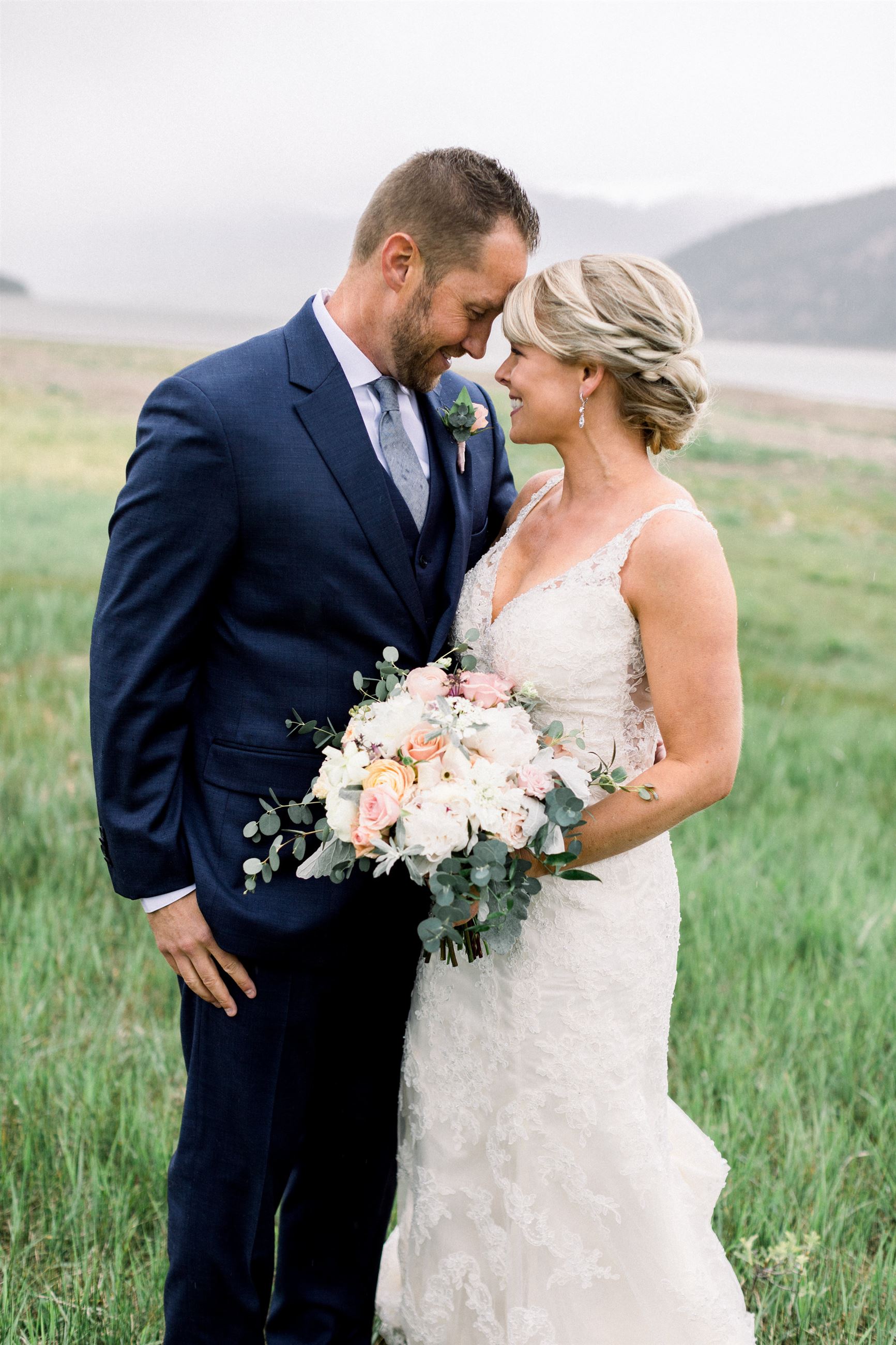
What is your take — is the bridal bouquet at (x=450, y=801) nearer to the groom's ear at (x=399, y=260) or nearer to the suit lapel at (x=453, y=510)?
the suit lapel at (x=453, y=510)

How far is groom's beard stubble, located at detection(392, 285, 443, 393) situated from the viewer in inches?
91.4

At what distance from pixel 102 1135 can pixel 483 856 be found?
1931 mm

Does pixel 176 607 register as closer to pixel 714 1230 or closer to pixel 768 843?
pixel 714 1230

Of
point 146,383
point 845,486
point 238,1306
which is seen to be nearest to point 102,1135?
point 238,1306

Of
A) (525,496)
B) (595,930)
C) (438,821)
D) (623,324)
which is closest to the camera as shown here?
(438,821)

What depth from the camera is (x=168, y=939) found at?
2.28 metres

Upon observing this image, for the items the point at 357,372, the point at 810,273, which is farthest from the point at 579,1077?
the point at 810,273

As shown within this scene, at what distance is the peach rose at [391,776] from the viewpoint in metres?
1.87

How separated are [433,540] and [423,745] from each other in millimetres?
632

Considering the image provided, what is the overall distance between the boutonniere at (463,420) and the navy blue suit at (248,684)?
0.16ft

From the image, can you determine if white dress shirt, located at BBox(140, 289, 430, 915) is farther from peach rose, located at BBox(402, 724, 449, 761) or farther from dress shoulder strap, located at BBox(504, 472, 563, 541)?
peach rose, located at BBox(402, 724, 449, 761)

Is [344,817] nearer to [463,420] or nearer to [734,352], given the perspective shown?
[463,420]

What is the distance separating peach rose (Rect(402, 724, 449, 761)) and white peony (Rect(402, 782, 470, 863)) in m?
0.08

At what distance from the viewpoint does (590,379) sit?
92.6 inches
